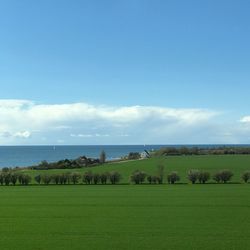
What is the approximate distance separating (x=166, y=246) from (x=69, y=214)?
14.0 metres

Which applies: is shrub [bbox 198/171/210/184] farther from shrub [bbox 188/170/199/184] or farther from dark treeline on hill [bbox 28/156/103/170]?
dark treeline on hill [bbox 28/156/103/170]

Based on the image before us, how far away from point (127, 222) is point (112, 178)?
1646 inches

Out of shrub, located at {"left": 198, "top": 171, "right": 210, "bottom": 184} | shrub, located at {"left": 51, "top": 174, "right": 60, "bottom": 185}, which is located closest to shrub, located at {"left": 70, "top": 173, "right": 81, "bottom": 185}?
shrub, located at {"left": 51, "top": 174, "right": 60, "bottom": 185}

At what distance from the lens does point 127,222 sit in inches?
1224

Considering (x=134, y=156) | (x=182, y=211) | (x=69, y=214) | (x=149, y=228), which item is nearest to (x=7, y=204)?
(x=69, y=214)

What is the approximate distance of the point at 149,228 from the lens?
93.4ft

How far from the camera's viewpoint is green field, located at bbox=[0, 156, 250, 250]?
24406mm

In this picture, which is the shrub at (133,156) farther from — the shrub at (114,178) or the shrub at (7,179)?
the shrub at (7,179)

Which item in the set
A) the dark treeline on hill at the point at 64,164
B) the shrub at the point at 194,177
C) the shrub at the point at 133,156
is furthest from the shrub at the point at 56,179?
the shrub at the point at 133,156

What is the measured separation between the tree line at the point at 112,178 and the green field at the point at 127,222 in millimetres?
21749

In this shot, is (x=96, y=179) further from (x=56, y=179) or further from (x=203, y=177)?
(x=203, y=177)

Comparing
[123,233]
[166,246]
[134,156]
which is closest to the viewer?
[166,246]

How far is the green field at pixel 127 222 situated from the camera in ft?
80.1

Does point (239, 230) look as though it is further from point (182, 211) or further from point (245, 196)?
point (245, 196)
